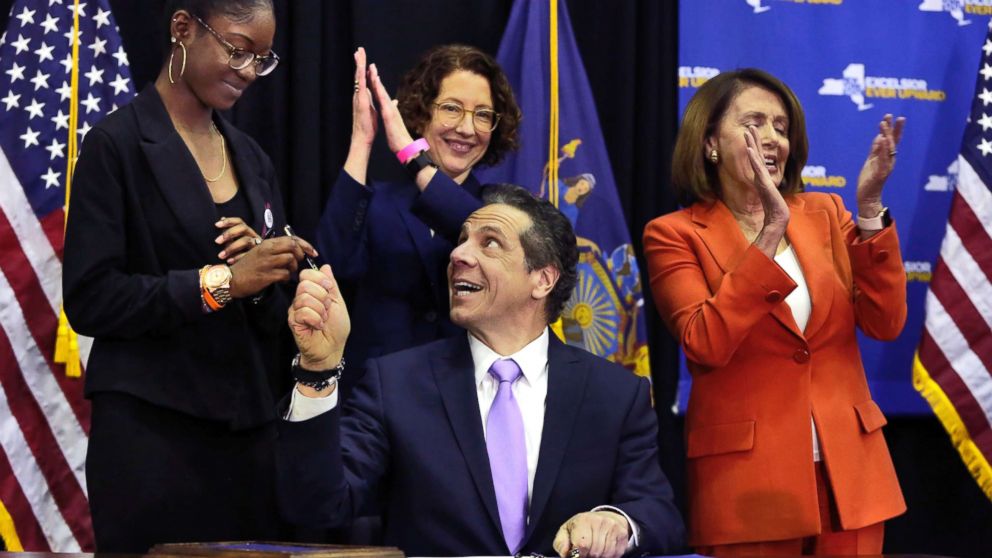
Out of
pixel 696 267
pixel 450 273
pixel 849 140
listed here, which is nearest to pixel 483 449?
pixel 450 273

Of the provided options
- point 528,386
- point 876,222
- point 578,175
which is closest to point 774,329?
point 876,222

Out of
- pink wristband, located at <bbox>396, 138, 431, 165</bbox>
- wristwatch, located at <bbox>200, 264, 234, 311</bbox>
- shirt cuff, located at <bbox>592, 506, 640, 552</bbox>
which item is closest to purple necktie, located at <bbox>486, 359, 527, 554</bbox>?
shirt cuff, located at <bbox>592, 506, 640, 552</bbox>

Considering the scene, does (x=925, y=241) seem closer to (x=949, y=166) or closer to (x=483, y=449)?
(x=949, y=166)

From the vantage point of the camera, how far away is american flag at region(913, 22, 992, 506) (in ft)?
13.0

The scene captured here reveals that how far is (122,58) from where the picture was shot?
3.64 meters

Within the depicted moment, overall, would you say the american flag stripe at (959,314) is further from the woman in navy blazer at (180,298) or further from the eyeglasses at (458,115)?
the woman in navy blazer at (180,298)

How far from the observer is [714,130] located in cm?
316

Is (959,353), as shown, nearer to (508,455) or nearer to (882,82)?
(882,82)

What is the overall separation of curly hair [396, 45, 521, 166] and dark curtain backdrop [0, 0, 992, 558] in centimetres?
61

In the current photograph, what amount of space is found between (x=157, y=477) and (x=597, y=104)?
2297mm

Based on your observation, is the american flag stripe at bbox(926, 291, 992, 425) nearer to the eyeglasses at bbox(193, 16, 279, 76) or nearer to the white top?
the white top

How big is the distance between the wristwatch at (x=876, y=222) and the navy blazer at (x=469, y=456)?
831 mm

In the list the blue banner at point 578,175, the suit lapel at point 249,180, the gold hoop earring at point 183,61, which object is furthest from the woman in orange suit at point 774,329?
the gold hoop earring at point 183,61

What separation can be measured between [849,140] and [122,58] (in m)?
2.43
